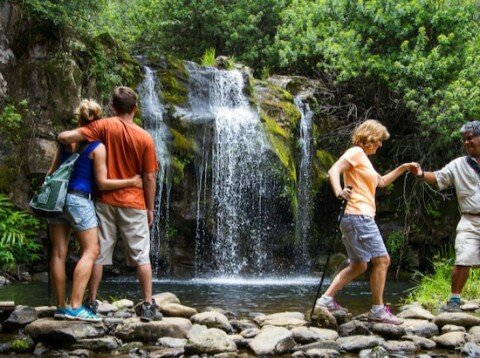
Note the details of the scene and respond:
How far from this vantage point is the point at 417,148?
13.8 meters

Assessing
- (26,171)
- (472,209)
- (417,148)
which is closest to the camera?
(472,209)

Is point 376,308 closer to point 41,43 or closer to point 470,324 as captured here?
point 470,324

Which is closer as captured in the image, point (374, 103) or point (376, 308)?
point (376, 308)

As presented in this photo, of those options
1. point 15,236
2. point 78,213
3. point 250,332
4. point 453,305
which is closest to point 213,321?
point 250,332

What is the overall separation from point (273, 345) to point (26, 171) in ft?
27.4

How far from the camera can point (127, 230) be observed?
4.63 metres

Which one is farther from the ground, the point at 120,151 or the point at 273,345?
the point at 120,151

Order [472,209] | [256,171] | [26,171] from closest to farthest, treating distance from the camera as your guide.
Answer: [472,209] → [26,171] → [256,171]

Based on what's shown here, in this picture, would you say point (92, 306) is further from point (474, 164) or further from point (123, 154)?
point (474, 164)

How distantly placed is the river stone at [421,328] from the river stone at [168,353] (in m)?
1.94

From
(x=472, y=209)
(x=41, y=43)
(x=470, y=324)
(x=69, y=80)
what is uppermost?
(x=41, y=43)

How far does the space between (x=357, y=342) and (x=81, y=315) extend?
6.66 feet

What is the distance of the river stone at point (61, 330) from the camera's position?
413 centimetres

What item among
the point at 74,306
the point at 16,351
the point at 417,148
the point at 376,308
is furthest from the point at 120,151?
the point at 417,148
